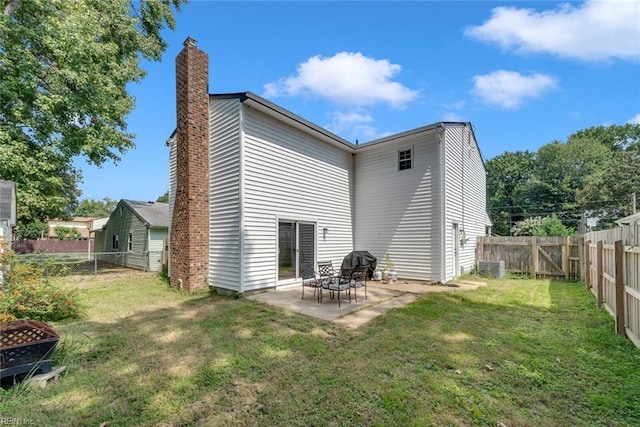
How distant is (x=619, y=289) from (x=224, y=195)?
8.78m

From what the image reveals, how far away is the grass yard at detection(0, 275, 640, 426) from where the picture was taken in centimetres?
277

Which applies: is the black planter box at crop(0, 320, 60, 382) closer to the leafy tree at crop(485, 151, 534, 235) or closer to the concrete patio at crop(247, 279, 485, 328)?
the concrete patio at crop(247, 279, 485, 328)

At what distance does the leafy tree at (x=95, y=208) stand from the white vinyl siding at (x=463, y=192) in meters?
69.7

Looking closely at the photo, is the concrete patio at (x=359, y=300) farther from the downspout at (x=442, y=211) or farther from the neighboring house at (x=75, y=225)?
the neighboring house at (x=75, y=225)

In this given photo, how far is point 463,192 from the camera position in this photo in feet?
39.3

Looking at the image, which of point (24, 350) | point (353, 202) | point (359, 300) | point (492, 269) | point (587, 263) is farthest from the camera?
point (353, 202)

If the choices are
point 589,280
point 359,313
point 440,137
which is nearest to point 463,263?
point 589,280

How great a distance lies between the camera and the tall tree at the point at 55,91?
32.8 feet

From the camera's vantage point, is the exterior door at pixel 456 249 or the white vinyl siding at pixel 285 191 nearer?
the white vinyl siding at pixel 285 191

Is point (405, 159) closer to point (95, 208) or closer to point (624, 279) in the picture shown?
point (624, 279)

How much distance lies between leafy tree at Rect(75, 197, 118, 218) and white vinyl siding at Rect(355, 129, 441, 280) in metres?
66.9

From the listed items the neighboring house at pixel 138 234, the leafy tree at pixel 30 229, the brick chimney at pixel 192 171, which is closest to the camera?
the brick chimney at pixel 192 171

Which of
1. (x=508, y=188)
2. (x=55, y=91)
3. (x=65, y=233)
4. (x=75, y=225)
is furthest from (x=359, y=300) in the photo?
(x=75, y=225)

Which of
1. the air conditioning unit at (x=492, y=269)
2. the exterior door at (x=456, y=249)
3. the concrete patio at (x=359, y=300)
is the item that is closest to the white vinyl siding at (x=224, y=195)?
the concrete patio at (x=359, y=300)
